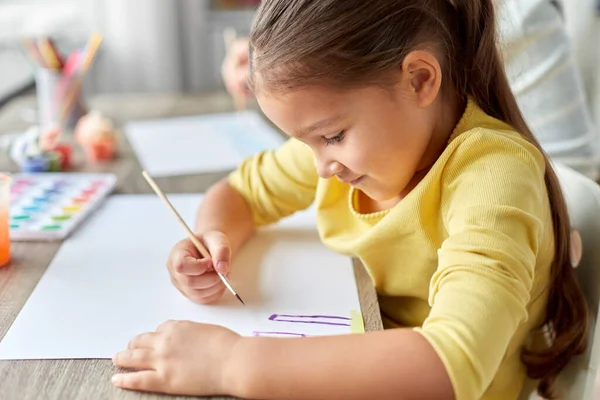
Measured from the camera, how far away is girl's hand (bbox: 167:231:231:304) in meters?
0.83

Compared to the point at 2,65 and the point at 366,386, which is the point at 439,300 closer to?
the point at 366,386

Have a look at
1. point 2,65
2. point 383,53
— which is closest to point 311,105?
point 383,53

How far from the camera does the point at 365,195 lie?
98 cm

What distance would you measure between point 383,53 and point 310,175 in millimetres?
314

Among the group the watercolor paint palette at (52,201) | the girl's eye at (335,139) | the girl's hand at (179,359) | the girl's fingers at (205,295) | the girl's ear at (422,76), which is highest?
the girl's ear at (422,76)

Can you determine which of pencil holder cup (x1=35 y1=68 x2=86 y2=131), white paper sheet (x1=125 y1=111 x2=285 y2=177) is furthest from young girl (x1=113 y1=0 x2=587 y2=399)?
pencil holder cup (x1=35 y1=68 x2=86 y2=131)

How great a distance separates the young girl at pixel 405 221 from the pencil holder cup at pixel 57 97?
58 centimetres

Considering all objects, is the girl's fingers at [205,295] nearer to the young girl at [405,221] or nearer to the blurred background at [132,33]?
the young girl at [405,221]

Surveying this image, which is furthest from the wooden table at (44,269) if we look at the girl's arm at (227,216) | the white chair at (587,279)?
the white chair at (587,279)

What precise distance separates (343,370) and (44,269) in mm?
436

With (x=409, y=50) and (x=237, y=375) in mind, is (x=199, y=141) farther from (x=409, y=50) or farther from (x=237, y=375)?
(x=237, y=375)

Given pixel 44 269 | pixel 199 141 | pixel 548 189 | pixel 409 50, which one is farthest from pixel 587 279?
pixel 199 141

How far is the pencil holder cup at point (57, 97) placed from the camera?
1457 mm

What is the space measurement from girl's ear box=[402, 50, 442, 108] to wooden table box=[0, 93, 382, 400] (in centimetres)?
23
